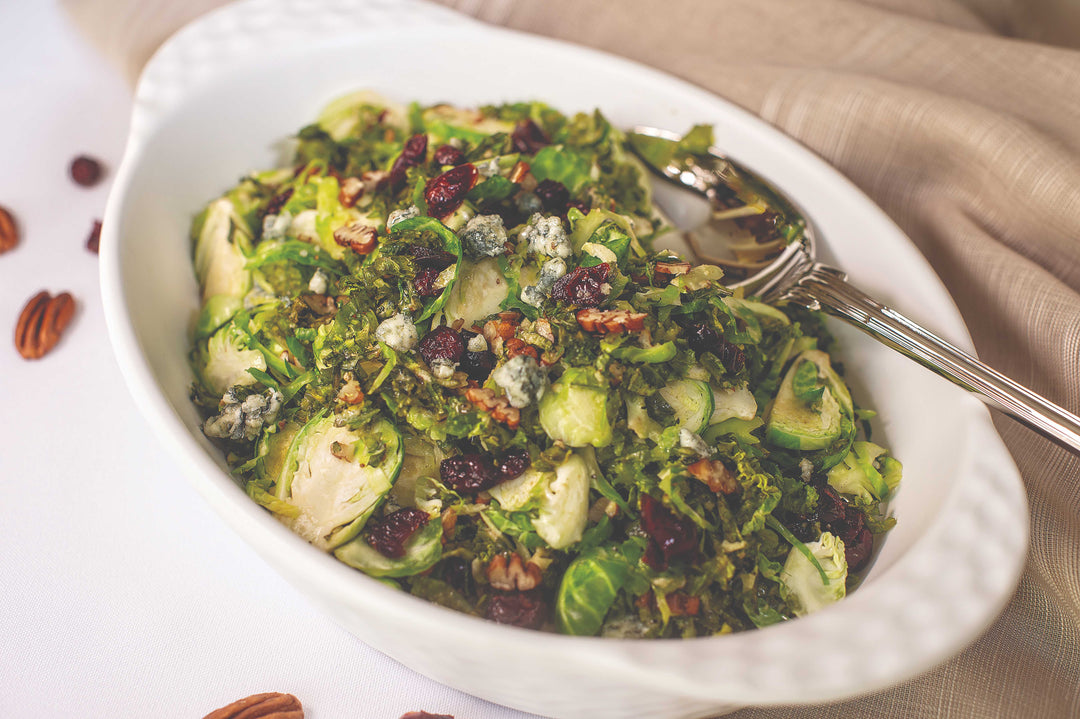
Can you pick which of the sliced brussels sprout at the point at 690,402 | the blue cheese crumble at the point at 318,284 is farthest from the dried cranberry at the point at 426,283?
the sliced brussels sprout at the point at 690,402

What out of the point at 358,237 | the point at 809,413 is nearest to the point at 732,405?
the point at 809,413

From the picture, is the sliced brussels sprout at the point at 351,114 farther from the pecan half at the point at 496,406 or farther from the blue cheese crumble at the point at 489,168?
the pecan half at the point at 496,406

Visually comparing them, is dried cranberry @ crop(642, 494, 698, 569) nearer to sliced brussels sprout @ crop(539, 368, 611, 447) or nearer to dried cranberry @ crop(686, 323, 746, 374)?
sliced brussels sprout @ crop(539, 368, 611, 447)

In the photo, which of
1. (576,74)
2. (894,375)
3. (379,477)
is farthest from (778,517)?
Answer: (576,74)

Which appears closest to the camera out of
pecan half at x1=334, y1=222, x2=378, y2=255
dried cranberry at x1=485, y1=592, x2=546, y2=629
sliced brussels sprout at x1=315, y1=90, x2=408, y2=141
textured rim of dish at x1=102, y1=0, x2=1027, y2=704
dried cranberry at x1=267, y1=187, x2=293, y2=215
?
textured rim of dish at x1=102, y1=0, x2=1027, y2=704

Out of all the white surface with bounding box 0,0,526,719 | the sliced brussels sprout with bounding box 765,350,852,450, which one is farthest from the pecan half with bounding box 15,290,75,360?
the sliced brussels sprout with bounding box 765,350,852,450
